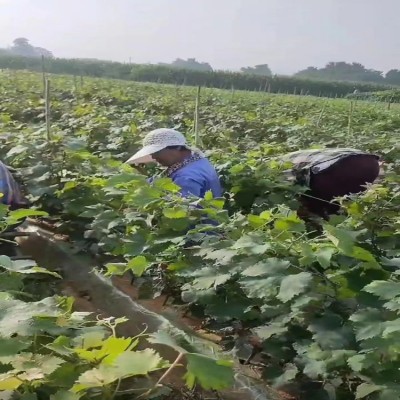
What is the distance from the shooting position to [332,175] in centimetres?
442

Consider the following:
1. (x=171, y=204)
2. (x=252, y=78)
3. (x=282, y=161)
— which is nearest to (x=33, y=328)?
(x=171, y=204)

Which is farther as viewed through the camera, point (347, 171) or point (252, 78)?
point (252, 78)

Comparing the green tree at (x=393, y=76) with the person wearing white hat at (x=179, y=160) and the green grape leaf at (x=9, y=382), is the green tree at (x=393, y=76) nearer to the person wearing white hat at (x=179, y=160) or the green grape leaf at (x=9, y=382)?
the person wearing white hat at (x=179, y=160)

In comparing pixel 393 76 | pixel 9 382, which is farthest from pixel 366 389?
pixel 393 76

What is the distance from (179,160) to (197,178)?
25cm

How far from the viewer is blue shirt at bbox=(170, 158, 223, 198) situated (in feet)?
13.9

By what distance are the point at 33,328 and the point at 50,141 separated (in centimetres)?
369

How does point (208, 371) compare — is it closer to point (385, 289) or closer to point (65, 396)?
point (65, 396)

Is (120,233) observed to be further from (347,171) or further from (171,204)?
(347,171)

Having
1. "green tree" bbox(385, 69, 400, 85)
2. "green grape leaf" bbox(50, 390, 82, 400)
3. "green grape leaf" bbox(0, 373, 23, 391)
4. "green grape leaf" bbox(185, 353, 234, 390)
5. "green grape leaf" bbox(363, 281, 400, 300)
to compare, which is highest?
"green grape leaf" bbox(363, 281, 400, 300)

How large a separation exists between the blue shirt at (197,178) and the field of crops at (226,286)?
1.02ft

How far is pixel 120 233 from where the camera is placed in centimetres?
374

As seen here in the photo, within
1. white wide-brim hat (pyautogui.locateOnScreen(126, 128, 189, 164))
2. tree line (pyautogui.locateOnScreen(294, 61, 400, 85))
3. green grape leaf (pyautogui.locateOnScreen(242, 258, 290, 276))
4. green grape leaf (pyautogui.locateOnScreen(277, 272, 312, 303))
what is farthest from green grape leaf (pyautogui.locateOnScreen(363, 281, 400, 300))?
tree line (pyautogui.locateOnScreen(294, 61, 400, 85))

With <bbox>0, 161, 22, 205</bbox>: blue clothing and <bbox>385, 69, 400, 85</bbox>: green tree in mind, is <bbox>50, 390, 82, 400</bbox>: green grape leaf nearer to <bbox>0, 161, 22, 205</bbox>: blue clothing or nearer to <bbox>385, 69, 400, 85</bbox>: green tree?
<bbox>0, 161, 22, 205</bbox>: blue clothing
